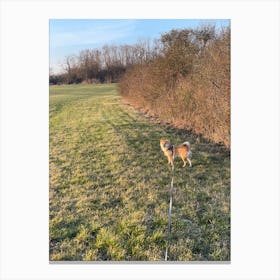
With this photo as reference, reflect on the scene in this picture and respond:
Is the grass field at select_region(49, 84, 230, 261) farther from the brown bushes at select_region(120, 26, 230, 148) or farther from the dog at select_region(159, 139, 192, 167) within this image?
the brown bushes at select_region(120, 26, 230, 148)

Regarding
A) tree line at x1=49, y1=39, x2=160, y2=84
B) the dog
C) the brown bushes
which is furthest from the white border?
the dog

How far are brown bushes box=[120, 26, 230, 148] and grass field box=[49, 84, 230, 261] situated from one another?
167mm

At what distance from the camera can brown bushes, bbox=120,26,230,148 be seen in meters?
3.45

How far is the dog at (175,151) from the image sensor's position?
3465 millimetres

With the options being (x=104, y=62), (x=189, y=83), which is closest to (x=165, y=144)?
(x=189, y=83)

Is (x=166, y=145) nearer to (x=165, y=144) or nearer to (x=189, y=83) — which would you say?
(x=165, y=144)
